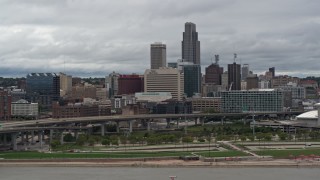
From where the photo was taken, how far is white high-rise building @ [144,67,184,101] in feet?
416

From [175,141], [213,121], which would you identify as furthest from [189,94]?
[175,141]

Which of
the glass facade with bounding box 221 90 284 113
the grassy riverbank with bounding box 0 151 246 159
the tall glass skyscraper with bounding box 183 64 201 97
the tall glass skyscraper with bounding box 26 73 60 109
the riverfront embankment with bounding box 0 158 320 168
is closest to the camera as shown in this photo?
the riverfront embankment with bounding box 0 158 320 168

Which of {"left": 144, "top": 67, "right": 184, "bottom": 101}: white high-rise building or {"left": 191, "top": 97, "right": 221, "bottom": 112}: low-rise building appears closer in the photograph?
{"left": 191, "top": 97, "right": 221, "bottom": 112}: low-rise building

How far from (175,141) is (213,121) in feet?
122

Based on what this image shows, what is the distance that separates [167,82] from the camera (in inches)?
5020

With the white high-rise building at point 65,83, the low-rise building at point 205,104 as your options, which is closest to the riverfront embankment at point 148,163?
the low-rise building at point 205,104

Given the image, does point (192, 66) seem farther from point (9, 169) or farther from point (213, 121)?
point (9, 169)

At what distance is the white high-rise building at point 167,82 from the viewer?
127 metres

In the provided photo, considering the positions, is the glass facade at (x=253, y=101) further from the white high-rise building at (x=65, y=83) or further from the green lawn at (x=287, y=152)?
the green lawn at (x=287, y=152)

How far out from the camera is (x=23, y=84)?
156m

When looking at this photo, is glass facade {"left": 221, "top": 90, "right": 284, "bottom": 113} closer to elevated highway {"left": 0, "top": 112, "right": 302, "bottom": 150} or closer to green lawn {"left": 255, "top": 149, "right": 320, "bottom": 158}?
elevated highway {"left": 0, "top": 112, "right": 302, "bottom": 150}

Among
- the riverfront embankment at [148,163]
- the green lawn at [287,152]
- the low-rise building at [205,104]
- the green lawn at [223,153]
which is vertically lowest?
A: the riverfront embankment at [148,163]

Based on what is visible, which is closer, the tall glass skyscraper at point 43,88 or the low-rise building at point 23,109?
the low-rise building at point 23,109

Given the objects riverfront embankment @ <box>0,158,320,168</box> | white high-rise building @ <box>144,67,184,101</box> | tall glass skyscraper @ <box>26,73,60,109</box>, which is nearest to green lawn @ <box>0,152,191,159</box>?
riverfront embankment @ <box>0,158,320,168</box>
